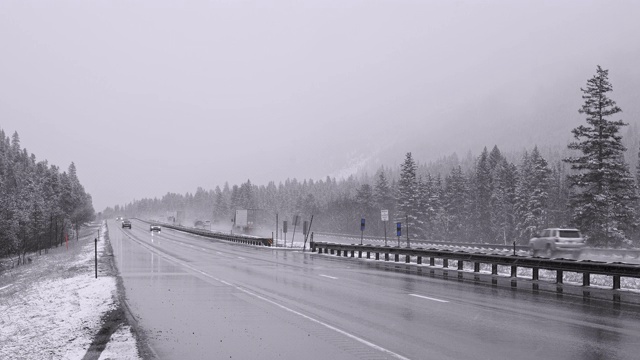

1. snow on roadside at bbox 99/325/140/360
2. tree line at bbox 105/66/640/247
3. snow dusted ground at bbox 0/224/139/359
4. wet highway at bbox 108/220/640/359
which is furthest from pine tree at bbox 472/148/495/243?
snow on roadside at bbox 99/325/140/360

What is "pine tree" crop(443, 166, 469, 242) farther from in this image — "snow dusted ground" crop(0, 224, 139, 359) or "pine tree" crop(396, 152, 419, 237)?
"snow dusted ground" crop(0, 224, 139, 359)

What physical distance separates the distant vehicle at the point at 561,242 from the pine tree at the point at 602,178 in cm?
1425

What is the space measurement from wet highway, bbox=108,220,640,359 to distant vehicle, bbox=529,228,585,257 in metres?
14.6

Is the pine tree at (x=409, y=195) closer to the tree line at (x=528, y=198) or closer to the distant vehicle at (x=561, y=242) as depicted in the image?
the tree line at (x=528, y=198)

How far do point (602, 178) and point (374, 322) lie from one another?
40571 mm

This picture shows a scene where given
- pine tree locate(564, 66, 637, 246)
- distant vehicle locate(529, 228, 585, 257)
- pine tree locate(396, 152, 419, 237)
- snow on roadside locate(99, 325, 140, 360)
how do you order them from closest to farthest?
snow on roadside locate(99, 325, 140, 360) < distant vehicle locate(529, 228, 585, 257) < pine tree locate(564, 66, 637, 246) < pine tree locate(396, 152, 419, 237)

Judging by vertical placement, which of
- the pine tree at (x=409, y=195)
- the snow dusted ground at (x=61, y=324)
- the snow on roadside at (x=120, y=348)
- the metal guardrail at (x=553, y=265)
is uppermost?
the pine tree at (x=409, y=195)

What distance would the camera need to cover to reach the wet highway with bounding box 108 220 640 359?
920 cm

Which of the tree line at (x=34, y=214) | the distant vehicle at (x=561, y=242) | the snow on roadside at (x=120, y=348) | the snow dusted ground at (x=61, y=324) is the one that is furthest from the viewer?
the tree line at (x=34, y=214)

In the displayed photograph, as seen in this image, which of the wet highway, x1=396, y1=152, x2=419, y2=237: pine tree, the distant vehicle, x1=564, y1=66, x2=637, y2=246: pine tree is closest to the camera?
the wet highway

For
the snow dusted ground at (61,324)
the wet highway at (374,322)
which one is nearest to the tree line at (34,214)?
the snow dusted ground at (61,324)

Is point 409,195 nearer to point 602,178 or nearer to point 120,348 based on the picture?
point 602,178

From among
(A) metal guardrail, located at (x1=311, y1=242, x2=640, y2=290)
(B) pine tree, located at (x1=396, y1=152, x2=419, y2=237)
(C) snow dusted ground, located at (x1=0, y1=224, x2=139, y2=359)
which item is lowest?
(C) snow dusted ground, located at (x1=0, y1=224, x2=139, y2=359)

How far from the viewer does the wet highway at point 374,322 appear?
30.2 ft
